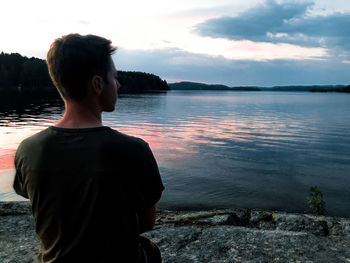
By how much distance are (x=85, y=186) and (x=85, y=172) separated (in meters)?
0.09

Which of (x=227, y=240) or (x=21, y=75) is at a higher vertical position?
(x=21, y=75)

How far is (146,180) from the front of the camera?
195cm

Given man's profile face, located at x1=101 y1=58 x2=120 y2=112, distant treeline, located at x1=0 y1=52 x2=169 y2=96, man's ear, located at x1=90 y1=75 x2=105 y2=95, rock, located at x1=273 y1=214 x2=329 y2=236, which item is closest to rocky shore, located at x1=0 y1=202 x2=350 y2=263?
rock, located at x1=273 y1=214 x2=329 y2=236

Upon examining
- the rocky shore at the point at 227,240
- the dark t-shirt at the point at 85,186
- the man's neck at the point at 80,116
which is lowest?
the rocky shore at the point at 227,240

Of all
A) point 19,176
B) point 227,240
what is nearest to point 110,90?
point 19,176

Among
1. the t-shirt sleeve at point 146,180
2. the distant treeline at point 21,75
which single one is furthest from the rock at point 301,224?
the distant treeline at point 21,75

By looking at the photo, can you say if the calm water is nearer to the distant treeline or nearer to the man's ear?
the man's ear

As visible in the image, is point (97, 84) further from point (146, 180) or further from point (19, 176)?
point (19, 176)

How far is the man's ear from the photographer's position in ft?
6.35

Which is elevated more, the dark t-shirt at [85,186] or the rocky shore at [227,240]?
the dark t-shirt at [85,186]

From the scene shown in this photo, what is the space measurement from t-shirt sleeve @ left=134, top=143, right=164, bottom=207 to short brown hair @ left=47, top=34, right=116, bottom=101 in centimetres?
58

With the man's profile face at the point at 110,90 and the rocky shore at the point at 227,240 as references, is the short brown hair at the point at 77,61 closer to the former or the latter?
the man's profile face at the point at 110,90

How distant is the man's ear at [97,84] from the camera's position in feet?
6.35

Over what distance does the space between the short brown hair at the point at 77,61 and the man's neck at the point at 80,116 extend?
0.06m
